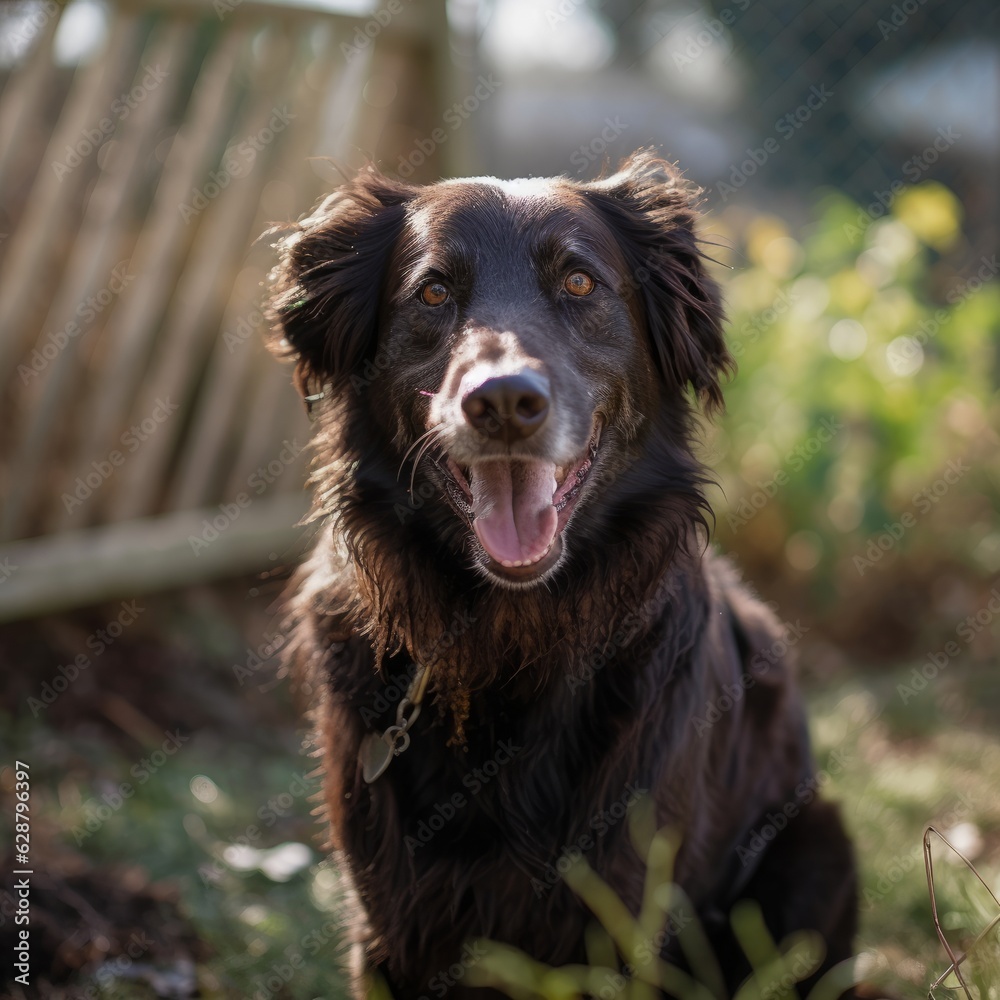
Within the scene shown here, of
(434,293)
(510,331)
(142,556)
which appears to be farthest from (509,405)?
(142,556)

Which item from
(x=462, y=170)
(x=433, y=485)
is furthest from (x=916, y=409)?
(x=433, y=485)

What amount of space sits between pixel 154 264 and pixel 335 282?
2275 millimetres

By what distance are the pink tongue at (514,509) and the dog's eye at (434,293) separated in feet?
1.59

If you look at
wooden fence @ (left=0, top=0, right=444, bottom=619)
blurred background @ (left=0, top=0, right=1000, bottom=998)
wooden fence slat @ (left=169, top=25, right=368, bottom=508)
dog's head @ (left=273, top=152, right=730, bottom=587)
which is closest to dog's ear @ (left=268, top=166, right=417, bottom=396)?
dog's head @ (left=273, top=152, right=730, bottom=587)

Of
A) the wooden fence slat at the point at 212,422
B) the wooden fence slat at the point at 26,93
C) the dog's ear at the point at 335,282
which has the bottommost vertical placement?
the wooden fence slat at the point at 212,422

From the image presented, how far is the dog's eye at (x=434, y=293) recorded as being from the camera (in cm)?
256

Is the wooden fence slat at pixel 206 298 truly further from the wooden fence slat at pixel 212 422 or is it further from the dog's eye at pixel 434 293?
the dog's eye at pixel 434 293

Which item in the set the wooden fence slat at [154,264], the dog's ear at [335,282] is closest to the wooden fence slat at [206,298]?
the wooden fence slat at [154,264]

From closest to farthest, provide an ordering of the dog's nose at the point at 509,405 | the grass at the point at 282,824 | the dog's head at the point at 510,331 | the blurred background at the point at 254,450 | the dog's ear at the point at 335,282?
the dog's nose at the point at 509,405 → the dog's head at the point at 510,331 → the dog's ear at the point at 335,282 → the grass at the point at 282,824 → the blurred background at the point at 254,450

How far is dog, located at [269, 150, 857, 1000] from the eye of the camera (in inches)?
91.9

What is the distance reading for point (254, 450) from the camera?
5184mm

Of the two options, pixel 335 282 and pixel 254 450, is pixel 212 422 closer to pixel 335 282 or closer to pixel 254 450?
pixel 254 450

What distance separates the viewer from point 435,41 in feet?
17.5

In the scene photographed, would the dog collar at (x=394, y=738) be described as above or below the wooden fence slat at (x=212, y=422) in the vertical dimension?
below
